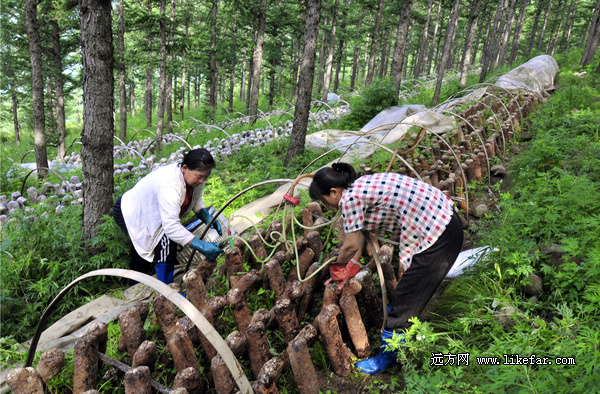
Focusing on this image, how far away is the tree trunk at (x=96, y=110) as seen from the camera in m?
3.07

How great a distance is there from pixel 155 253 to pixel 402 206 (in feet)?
7.76

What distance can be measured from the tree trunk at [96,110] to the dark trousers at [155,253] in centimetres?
32

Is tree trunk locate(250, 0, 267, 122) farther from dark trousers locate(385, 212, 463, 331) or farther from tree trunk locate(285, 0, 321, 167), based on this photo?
dark trousers locate(385, 212, 463, 331)

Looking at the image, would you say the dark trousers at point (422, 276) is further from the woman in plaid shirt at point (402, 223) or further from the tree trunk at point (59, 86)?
the tree trunk at point (59, 86)

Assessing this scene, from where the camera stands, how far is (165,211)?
2838mm

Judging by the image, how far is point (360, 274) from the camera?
2.34 metres

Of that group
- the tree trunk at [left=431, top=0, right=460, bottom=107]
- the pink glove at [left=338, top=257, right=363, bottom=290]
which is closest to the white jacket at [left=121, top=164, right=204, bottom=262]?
the pink glove at [left=338, top=257, right=363, bottom=290]

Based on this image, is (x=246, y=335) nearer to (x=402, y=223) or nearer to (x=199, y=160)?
(x=402, y=223)

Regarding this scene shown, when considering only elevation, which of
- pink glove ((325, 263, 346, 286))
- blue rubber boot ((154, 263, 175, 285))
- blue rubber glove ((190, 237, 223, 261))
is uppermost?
pink glove ((325, 263, 346, 286))

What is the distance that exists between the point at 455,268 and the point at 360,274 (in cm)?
122

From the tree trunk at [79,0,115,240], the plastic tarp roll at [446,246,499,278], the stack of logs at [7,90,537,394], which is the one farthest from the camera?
the tree trunk at [79,0,115,240]

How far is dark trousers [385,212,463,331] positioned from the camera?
83.7 inches

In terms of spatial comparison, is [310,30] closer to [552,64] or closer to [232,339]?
[232,339]

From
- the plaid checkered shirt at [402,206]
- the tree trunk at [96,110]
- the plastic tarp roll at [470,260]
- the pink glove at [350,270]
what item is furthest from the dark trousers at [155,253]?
the plastic tarp roll at [470,260]
